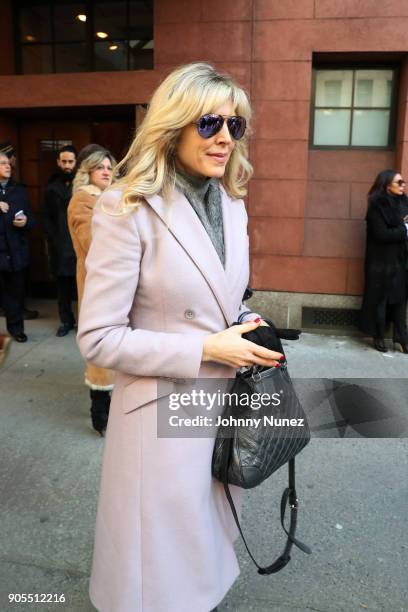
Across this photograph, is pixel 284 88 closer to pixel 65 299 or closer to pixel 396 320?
pixel 396 320

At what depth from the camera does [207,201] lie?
191 cm

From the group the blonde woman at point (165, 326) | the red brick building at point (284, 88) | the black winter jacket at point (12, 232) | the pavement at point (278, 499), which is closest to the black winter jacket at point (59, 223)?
the black winter jacket at point (12, 232)

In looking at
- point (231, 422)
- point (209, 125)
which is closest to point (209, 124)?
point (209, 125)

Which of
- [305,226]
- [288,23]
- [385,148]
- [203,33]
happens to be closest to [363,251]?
[305,226]

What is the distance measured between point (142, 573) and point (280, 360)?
0.82 metres

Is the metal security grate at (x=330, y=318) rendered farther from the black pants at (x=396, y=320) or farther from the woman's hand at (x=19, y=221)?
the woman's hand at (x=19, y=221)

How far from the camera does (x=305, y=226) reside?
6.68 metres

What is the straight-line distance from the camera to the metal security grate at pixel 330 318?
6664 mm

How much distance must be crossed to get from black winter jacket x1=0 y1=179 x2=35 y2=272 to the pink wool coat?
15.9ft

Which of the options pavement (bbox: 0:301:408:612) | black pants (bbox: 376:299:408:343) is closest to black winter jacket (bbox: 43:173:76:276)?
pavement (bbox: 0:301:408:612)

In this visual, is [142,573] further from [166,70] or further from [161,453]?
[166,70]

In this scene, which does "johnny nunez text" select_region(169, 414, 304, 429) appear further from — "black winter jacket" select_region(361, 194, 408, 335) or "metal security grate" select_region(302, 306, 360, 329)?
"metal security grate" select_region(302, 306, 360, 329)

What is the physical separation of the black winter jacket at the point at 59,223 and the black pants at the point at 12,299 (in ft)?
1.63

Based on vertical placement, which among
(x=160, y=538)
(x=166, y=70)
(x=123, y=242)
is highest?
(x=166, y=70)
